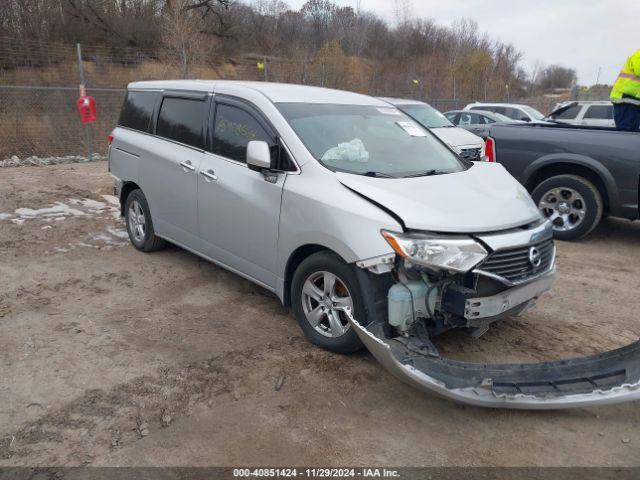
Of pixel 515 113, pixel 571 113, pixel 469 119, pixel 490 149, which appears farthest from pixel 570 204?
pixel 515 113

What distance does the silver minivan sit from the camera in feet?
10.2

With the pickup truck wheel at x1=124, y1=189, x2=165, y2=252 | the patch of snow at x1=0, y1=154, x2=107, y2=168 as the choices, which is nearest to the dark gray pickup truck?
the pickup truck wheel at x1=124, y1=189, x2=165, y2=252

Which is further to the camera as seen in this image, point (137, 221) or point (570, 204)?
point (570, 204)

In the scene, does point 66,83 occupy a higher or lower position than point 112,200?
higher

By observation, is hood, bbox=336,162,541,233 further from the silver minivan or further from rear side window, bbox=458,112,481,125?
rear side window, bbox=458,112,481,125

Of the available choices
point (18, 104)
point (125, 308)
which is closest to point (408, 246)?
point (125, 308)

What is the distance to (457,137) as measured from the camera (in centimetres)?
964

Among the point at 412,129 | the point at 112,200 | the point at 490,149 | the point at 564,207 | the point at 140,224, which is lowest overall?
the point at 112,200

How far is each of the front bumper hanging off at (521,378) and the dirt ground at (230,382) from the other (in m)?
0.25

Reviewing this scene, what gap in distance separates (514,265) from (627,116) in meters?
5.70

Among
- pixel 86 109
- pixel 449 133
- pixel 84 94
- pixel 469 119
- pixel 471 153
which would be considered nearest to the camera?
pixel 471 153

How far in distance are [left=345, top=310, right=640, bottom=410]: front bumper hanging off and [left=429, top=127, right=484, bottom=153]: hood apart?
21.3 feet

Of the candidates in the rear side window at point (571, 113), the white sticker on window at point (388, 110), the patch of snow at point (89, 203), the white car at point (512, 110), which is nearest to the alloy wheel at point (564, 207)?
the white sticker on window at point (388, 110)

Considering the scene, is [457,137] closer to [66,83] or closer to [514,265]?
[514,265]
